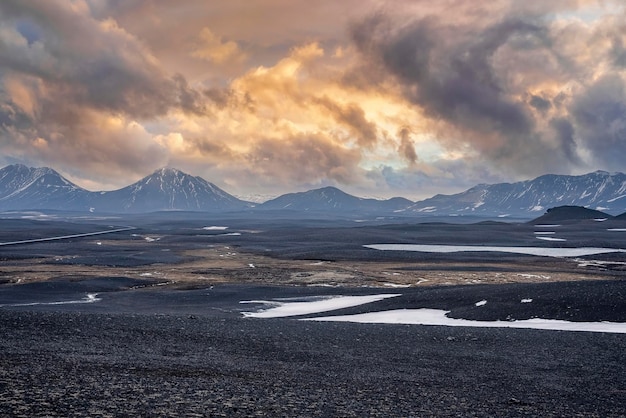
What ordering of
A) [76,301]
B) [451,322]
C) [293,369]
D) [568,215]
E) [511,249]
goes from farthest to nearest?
[568,215]
[511,249]
[76,301]
[451,322]
[293,369]

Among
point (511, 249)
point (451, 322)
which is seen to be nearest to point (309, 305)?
point (451, 322)

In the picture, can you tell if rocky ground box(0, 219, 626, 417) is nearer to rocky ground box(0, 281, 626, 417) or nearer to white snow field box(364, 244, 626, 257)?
rocky ground box(0, 281, 626, 417)

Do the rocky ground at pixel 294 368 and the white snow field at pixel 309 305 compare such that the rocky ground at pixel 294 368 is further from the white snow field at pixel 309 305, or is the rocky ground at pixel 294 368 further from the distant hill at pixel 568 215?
the distant hill at pixel 568 215

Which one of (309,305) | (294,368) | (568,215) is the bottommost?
(309,305)

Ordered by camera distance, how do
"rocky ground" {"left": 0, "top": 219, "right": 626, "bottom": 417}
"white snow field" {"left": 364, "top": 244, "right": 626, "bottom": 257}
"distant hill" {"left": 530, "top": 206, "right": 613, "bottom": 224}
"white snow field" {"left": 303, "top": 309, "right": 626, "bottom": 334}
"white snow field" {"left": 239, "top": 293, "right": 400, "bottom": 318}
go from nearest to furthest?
"rocky ground" {"left": 0, "top": 219, "right": 626, "bottom": 417}, "white snow field" {"left": 303, "top": 309, "right": 626, "bottom": 334}, "white snow field" {"left": 239, "top": 293, "right": 400, "bottom": 318}, "white snow field" {"left": 364, "top": 244, "right": 626, "bottom": 257}, "distant hill" {"left": 530, "top": 206, "right": 613, "bottom": 224}

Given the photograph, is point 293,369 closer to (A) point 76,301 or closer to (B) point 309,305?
(B) point 309,305

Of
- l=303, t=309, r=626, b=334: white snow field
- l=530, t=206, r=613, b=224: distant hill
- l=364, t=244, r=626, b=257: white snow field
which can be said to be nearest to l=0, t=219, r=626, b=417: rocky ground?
l=303, t=309, r=626, b=334: white snow field
